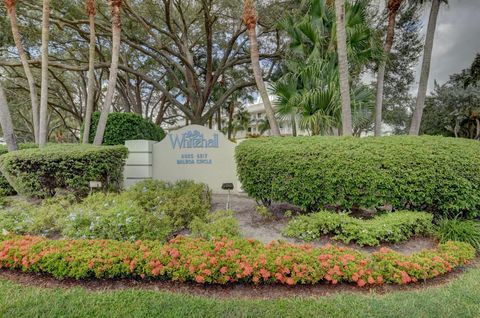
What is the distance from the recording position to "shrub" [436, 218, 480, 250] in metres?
4.03

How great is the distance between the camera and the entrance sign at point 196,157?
26.7 feet

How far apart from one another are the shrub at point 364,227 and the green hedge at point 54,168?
4.63 meters

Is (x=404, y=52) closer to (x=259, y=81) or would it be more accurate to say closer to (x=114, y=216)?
(x=259, y=81)

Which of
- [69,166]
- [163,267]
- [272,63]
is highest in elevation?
[272,63]

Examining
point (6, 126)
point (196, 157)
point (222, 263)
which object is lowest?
point (222, 263)

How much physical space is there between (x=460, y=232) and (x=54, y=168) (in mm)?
7953

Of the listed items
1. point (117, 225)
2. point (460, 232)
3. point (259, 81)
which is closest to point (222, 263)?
point (117, 225)

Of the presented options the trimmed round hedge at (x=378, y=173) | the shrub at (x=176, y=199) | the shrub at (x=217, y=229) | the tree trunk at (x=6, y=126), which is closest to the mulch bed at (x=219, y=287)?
the shrub at (x=217, y=229)

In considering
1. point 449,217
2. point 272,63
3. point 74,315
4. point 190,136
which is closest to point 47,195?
point 190,136

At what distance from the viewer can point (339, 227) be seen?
425 centimetres

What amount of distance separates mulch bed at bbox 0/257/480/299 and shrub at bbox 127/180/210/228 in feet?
5.15

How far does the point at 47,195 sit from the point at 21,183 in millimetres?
574

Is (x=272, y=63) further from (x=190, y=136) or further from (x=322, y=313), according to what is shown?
(x=322, y=313)

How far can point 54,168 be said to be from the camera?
19.2ft
